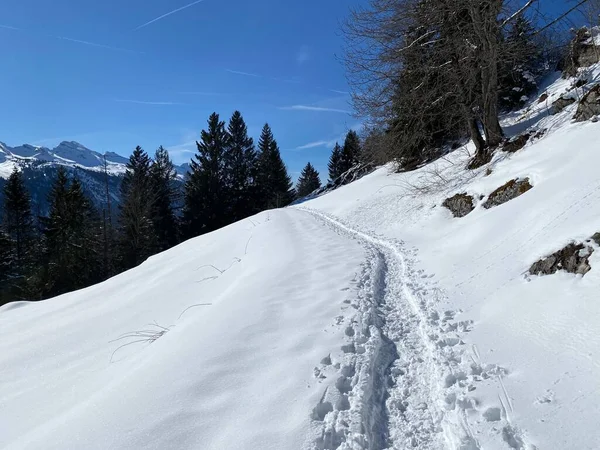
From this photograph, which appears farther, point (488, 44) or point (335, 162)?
point (335, 162)

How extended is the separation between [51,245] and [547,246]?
36118 millimetres

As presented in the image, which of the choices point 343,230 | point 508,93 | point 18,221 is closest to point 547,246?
point 343,230

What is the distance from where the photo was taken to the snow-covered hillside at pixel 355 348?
2.68 m

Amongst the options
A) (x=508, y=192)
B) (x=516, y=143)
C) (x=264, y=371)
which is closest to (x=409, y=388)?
(x=264, y=371)

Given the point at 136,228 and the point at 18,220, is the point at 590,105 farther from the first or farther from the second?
the point at 18,220

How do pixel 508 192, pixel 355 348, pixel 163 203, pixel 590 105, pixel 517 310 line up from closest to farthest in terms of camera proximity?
pixel 355 348
pixel 517 310
pixel 508 192
pixel 590 105
pixel 163 203

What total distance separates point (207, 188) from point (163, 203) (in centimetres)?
489

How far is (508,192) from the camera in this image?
7691mm

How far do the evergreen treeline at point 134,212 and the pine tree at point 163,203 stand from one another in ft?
0.33

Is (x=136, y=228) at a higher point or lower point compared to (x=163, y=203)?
lower

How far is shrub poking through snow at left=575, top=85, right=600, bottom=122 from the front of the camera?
7.75 meters

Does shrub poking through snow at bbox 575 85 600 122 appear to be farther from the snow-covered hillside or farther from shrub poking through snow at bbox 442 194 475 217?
shrub poking through snow at bbox 442 194 475 217

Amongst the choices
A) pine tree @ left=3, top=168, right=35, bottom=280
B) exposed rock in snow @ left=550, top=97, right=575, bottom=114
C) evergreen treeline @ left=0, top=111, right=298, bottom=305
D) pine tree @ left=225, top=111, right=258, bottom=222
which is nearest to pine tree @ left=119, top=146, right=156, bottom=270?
evergreen treeline @ left=0, top=111, right=298, bottom=305

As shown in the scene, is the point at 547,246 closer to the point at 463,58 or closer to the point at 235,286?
the point at 235,286
